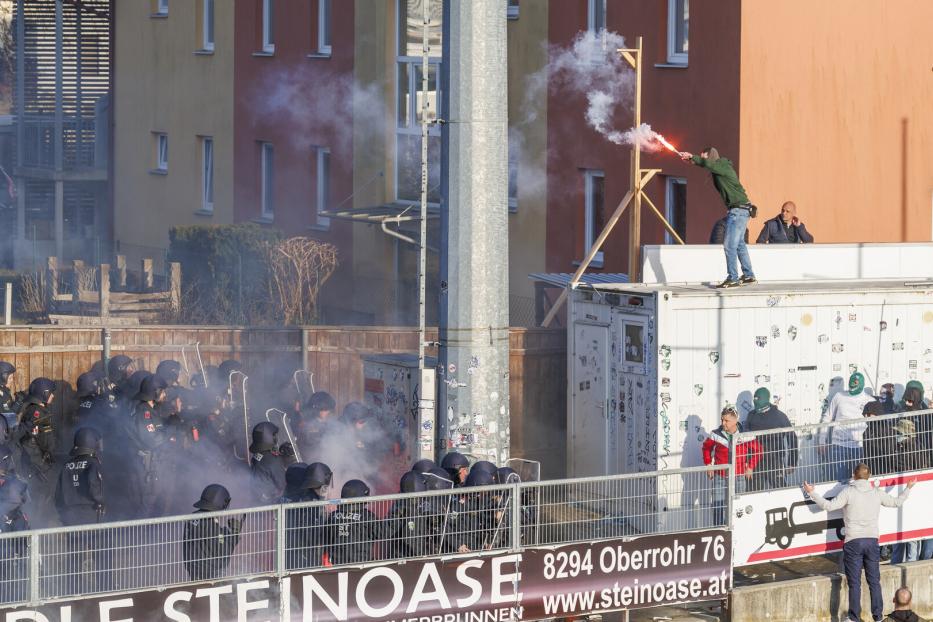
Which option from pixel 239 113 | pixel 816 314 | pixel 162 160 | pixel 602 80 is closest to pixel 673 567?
pixel 816 314

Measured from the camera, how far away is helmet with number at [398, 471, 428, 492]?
12.7 m

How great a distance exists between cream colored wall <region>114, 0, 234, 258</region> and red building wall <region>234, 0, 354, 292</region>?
666 mm

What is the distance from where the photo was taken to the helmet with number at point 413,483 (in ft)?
41.8

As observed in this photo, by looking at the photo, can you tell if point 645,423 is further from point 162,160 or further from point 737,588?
point 162,160

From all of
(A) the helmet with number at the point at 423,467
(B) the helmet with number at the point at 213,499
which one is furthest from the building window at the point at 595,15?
(B) the helmet with number at the point at 213,499

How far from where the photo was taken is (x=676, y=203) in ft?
75.0

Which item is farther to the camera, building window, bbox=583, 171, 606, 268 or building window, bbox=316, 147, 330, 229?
building window, bbox=316, 147, 330, 229

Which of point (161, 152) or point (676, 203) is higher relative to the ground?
point (161, 152)

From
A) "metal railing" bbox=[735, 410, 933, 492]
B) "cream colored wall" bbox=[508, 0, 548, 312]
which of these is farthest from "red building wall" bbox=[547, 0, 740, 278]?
"metal railing" bbox=[735, 410, 933, 492]

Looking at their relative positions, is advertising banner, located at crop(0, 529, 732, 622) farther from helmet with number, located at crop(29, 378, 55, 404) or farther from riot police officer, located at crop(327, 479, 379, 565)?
helmet with number, located at crop(29, 378, 55, 404)

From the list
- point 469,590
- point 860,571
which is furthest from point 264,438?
point 860,571

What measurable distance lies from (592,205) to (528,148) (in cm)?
158

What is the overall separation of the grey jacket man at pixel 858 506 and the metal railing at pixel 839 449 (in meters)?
0.40

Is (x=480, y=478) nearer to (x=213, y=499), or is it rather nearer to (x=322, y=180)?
(x=213, y=499)
